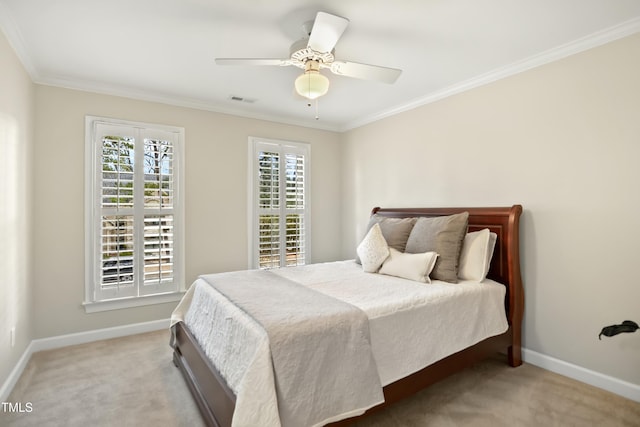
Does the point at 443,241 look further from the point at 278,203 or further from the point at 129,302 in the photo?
the point at 129,302

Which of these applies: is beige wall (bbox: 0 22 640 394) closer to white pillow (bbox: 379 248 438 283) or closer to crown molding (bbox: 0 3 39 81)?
crown molding (bbox: 0 3 39 81)

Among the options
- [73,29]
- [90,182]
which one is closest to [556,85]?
[73,29]

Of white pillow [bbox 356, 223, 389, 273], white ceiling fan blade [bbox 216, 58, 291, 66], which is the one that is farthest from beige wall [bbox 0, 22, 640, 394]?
white ceiling fan blade [bbox 216, 58, 291, 66]

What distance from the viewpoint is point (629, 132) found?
7.16 ft

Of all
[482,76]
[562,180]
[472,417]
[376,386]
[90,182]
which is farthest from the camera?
[90,182]

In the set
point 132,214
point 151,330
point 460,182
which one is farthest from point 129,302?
point 460,182

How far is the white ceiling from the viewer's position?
1.99 meters

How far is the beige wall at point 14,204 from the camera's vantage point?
2168 millimetres

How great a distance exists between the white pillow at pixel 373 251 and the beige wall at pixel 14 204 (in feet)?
8.76

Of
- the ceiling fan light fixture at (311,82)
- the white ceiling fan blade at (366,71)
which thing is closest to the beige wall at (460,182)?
the white ceiling fan blade at (366,71)

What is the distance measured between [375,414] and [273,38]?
8.60 ft

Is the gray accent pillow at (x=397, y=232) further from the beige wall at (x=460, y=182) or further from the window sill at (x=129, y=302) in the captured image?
the window sill at (x=129, y=302)

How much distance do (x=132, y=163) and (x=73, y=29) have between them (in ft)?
4.45

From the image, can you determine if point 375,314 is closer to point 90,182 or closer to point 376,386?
point 376,386
